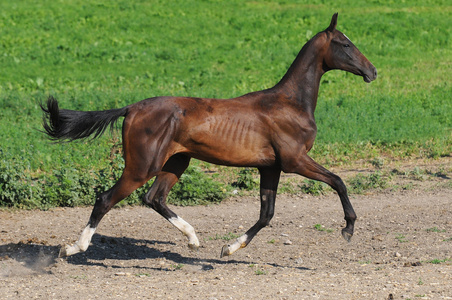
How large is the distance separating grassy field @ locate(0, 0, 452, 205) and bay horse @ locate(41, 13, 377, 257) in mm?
2544

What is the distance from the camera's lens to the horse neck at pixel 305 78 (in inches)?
280

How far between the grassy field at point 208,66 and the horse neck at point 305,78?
333 centimetres

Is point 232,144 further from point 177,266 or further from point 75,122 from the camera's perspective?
point 75,122

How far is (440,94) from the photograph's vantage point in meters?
15.8

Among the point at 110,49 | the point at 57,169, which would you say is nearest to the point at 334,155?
the point at 57,169

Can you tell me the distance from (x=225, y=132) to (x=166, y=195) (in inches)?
38.3

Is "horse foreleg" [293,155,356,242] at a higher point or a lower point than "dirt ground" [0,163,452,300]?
higher

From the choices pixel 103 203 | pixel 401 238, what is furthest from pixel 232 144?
pixel 401 238

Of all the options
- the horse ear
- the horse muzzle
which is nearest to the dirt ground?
the horse muzzle

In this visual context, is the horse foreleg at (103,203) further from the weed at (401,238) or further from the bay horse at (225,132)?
the weed at (401,238)

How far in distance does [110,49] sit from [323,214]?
1342 centimetres

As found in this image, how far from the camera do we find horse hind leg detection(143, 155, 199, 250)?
23.5 feet

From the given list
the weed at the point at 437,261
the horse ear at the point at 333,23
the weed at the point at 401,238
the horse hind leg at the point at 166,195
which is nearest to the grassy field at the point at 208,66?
the horse hind leg at the point at 166,195

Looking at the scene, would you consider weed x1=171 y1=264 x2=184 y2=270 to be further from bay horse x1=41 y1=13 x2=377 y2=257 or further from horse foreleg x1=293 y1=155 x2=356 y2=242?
horse foreleg x1=293 y1=155 x2=356 y2=242
